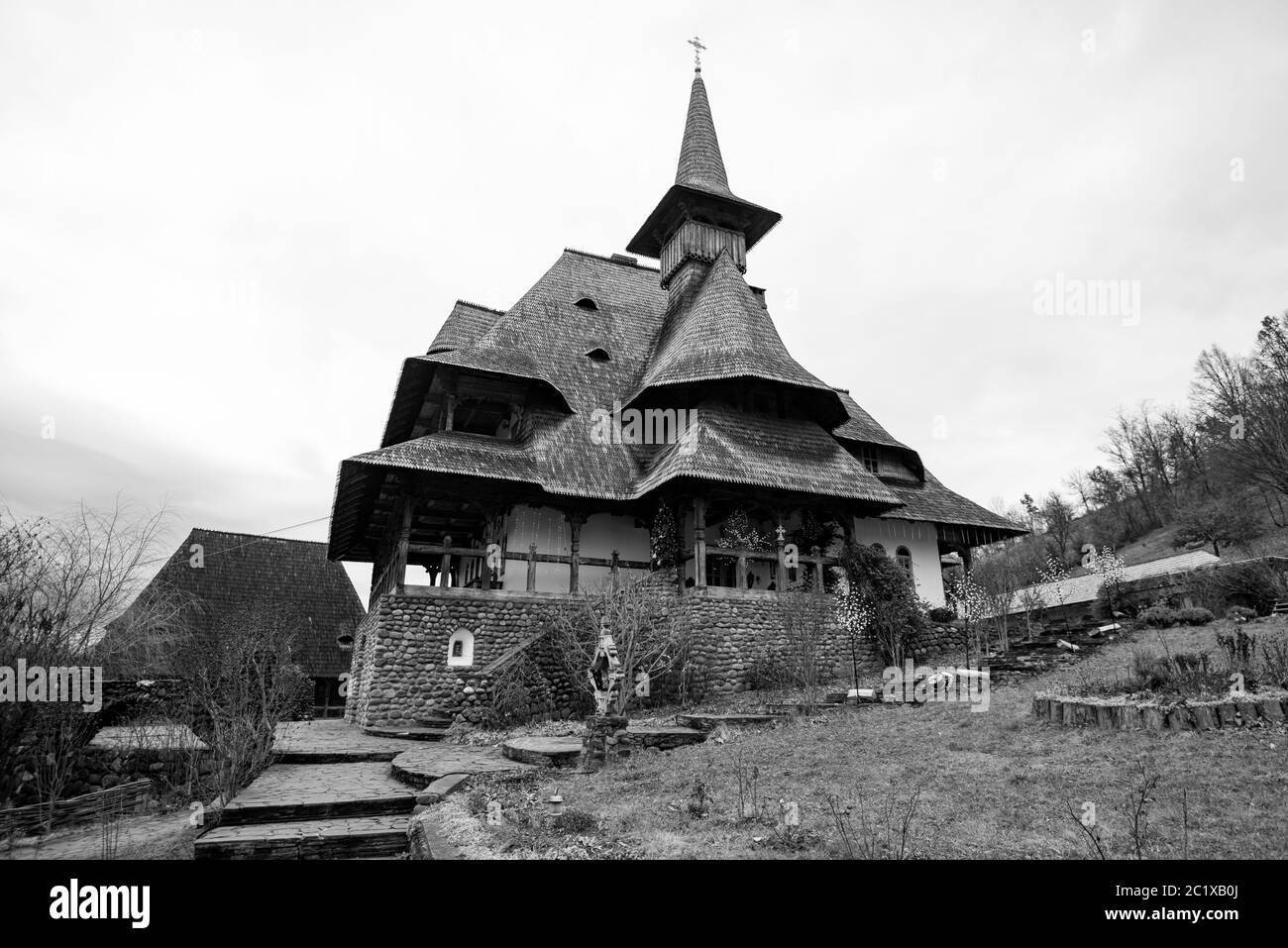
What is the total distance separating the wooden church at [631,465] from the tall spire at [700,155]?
3494mm

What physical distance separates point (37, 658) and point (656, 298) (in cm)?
1820

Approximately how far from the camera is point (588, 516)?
16.4 metres

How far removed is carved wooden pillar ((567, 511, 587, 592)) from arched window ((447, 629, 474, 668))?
227cm

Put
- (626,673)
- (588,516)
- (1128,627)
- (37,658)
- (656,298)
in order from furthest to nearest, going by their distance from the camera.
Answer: (656,298) → (588,516) → (1128,627) → (626,673) → (37,658)

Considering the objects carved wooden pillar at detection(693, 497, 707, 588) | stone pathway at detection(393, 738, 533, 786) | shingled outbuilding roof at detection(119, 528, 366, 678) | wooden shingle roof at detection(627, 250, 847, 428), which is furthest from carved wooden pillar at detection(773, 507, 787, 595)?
shingled outbuilding roof at detection(119, 528, 366, 678)

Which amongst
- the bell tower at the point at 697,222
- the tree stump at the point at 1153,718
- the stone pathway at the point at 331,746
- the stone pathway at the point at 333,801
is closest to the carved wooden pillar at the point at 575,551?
the stone pathway at the point at 331,746

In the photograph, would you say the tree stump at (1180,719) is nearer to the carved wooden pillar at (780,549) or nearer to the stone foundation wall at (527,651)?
the stone foundation wall at (527,651)

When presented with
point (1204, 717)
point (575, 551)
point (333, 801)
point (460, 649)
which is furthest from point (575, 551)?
point (1204, 717)

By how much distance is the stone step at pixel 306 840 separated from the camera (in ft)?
17.5

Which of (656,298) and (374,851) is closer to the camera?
(374,851)

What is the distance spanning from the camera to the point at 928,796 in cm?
550

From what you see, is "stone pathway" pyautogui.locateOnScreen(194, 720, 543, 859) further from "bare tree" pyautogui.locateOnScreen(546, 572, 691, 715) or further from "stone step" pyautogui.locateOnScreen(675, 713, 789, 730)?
"bare tree" pyautogui.locateOnScreen(546, 572, 691, 715)
